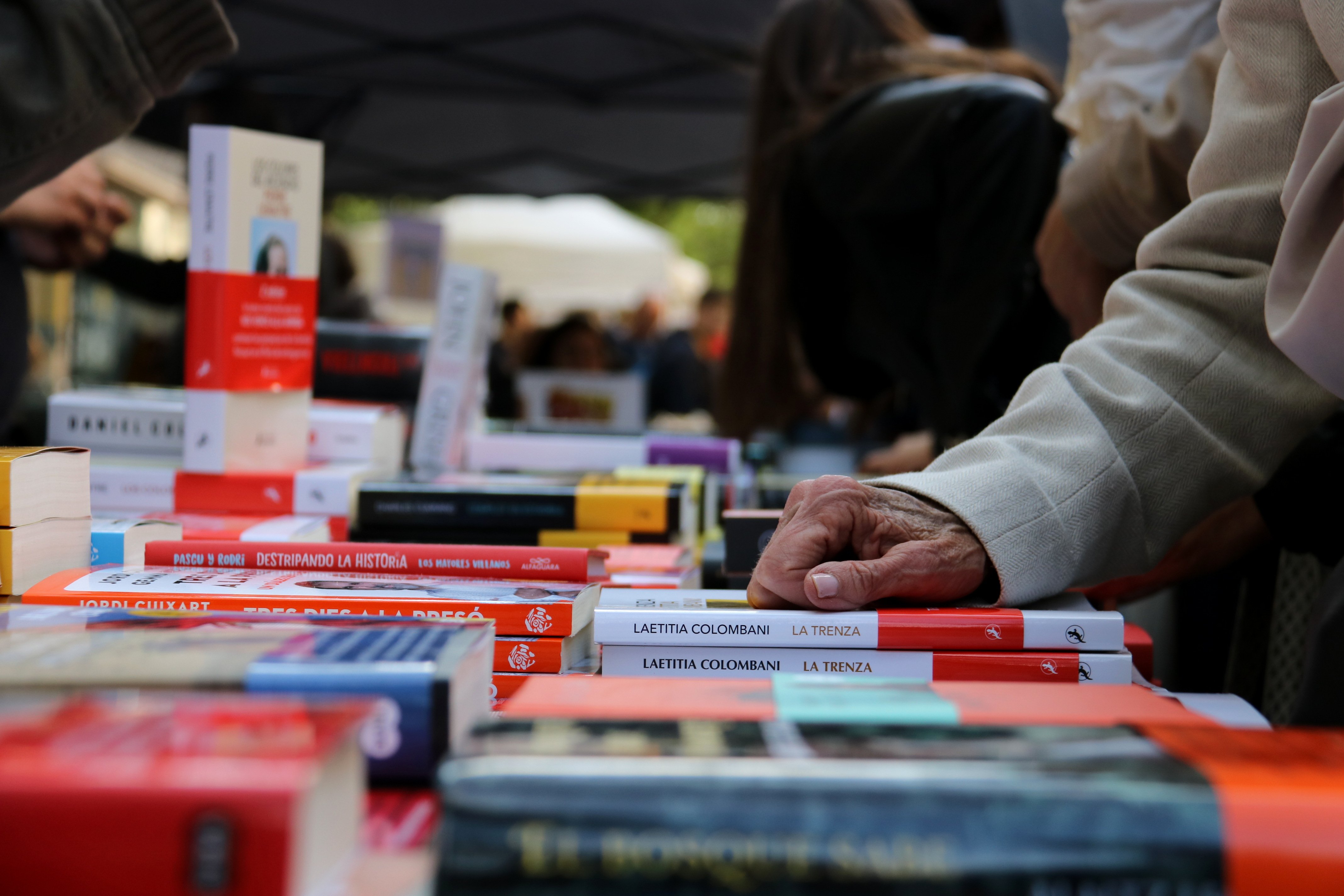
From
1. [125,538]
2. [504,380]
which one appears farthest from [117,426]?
[504,380]

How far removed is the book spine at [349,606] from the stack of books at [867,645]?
0.04m

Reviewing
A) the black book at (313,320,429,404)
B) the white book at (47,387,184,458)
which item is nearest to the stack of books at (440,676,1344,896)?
the white book at (47,387,184,458)

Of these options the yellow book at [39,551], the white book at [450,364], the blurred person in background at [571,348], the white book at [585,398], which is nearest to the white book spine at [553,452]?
the white book at [450,364]

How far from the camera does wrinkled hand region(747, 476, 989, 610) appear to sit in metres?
0.77

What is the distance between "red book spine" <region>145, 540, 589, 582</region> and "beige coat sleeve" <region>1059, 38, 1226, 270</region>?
0.80 m

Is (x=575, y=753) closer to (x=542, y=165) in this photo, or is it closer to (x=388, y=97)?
(x=388, y=97)

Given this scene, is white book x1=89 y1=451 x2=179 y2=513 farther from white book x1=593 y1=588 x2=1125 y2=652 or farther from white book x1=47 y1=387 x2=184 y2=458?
white book x1=593 y1=588 x2=1125 y2=652

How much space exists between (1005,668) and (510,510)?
0.62m

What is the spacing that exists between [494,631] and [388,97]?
3.82 meters

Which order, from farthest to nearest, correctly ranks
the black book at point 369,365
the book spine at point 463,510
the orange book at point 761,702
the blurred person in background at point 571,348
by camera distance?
the blurred person in background at point 571,348 < the black book at point 369,365 < the book spine at point 463,510 < the orange book at point 761,702

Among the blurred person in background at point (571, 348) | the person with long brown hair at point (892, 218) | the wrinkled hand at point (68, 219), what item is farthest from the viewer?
the blurred person in background at point (571, 348)

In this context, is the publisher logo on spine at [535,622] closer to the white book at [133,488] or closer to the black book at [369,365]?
the white book at [133,488]

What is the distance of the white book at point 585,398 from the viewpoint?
3174 millimetres

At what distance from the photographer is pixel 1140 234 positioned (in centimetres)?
127
